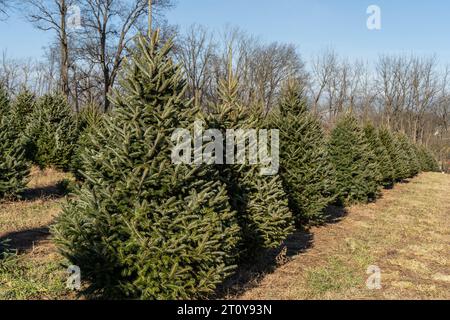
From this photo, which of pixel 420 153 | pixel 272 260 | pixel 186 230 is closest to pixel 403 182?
pixel 420 153

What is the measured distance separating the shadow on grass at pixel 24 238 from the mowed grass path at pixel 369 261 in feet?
13.6

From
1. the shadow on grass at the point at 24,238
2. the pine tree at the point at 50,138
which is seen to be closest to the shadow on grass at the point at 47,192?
the pine tree at the point at 50,138

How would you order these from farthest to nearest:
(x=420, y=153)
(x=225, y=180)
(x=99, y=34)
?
(x=420, y=153) < (x=99, y=34) < (x=225, y=180)

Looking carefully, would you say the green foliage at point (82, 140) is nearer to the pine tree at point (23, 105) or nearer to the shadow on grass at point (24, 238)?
the pine tree at point (23, 105)

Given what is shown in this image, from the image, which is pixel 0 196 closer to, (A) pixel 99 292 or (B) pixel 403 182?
(A) pixel 99 292

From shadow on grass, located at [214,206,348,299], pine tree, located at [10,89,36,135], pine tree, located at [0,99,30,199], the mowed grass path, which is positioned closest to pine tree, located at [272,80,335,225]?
shadow on grass, located at [214,206,348,299]

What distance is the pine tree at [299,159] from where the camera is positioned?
9.81 m

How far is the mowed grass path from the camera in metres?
5.95

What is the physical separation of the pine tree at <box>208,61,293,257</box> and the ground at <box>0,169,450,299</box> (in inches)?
21.9

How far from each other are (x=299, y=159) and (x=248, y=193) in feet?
11.7

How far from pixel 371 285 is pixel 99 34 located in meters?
30.5

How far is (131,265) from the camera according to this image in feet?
13.7

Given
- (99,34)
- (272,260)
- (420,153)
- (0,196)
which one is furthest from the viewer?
(420,153)

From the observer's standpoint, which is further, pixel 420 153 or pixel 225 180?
pixel 420 153
